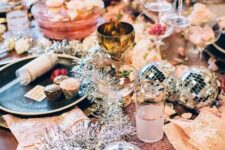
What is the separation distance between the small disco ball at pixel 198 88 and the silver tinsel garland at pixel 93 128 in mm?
183

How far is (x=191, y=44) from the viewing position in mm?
1438

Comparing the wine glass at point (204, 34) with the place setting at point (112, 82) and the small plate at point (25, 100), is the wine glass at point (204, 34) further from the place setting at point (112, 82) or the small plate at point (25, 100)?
the small plate at point (25, 100)

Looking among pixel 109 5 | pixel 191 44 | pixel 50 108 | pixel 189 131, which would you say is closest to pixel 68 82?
pixel 50 108

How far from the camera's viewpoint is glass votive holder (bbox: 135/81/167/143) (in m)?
1.00

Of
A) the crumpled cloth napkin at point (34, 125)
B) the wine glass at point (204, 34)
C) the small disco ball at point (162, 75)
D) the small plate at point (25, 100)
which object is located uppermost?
the wine glass at point (204, 34)

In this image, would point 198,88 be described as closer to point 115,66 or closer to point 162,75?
point 162,75

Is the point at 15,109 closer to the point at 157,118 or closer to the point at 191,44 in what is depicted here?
the point at 157,118

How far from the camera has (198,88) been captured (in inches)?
42.3

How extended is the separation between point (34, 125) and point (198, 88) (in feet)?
1.52

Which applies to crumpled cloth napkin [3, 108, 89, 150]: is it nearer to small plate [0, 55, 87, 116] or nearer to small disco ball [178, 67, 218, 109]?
small plate [0, 55, 87, 116]

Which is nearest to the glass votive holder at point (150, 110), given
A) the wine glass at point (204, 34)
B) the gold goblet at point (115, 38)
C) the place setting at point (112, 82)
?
the place setting at point (112, 82)

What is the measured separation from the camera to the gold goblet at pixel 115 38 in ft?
3.59

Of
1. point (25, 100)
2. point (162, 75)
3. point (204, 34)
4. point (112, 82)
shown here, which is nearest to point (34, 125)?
point (25, 100)

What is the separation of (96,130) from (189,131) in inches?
9.3
